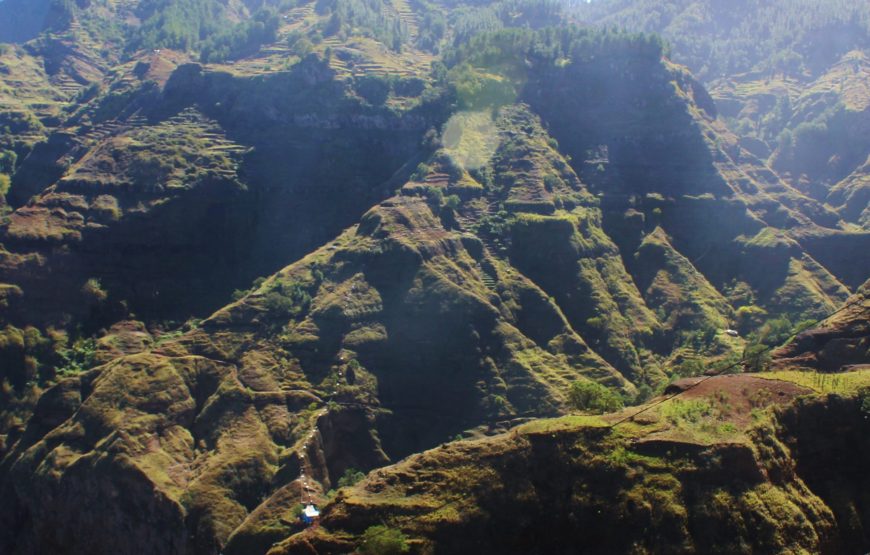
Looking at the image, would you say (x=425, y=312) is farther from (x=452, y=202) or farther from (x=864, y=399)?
(x=864, y=399)

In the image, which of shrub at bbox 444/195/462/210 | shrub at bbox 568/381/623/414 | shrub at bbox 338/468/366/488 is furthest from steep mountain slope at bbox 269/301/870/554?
shrub at bbox 444/195/462/210

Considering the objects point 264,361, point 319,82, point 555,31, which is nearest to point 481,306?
point 264,361

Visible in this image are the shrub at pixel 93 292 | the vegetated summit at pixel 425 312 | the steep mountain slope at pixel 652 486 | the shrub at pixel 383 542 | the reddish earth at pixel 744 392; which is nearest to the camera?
the steep mountain slope at pixel 652 486

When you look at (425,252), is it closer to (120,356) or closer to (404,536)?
(120,356)

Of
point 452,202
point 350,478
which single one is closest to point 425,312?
point 452,202

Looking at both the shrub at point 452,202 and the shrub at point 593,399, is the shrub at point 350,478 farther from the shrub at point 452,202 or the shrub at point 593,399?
the shrub at point 452,202

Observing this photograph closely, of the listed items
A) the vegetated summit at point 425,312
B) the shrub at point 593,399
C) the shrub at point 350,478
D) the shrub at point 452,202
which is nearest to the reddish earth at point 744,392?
the vegetated summit at point 425,312

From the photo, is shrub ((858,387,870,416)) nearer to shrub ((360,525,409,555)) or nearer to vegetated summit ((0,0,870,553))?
vegetated summit ((0,0,870,553))
